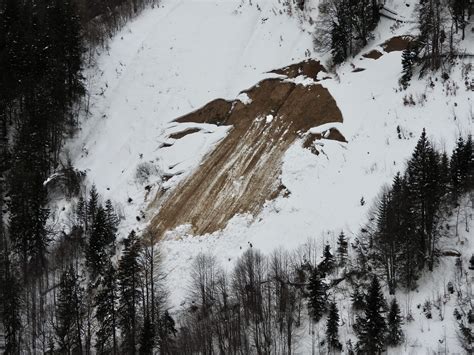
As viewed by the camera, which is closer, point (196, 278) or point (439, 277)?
point (439, 277)

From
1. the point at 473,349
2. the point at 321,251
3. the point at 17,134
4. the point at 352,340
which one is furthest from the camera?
the point at 17,134

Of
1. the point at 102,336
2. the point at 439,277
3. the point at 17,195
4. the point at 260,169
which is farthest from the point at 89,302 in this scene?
the point at 439,277

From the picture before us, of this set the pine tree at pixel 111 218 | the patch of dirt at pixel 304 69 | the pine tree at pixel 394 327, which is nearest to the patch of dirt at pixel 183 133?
the pine tree at pixel 111 218

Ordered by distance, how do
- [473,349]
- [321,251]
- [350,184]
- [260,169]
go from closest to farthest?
[473,349] < [321,251] < [350,184] < [260,169]

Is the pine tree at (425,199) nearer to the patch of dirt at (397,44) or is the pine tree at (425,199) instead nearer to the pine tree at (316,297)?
the pine tree at (316,297)

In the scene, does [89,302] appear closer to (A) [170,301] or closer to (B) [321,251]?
(A) [170,301]

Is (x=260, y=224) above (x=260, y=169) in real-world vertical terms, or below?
below
